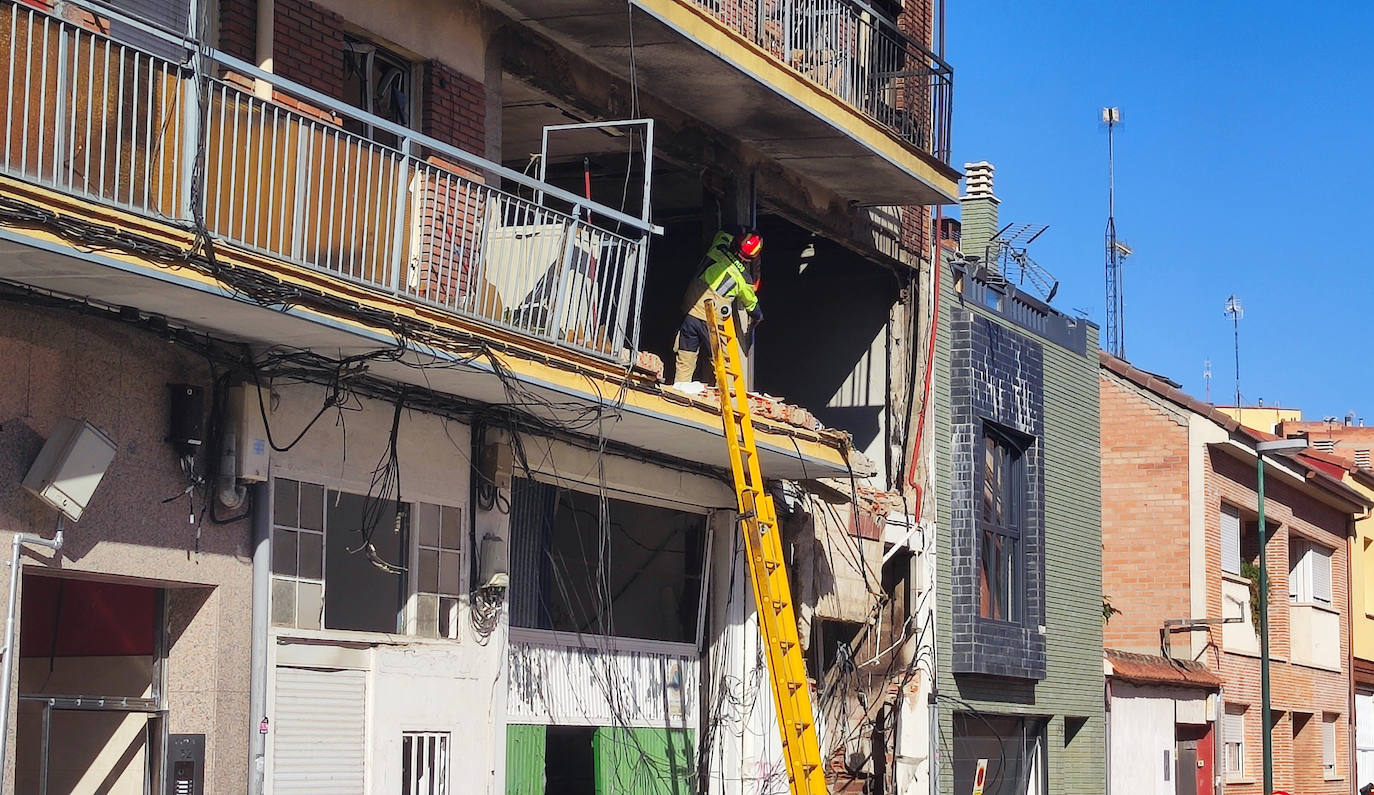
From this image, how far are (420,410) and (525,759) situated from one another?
2883 millimetres

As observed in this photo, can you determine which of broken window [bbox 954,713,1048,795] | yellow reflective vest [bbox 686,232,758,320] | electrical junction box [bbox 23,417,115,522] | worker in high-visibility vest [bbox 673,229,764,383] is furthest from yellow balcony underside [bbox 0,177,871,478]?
broken window [bbox 954,713,1048,795]

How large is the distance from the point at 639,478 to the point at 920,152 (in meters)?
4.52

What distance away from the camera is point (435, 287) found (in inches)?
452

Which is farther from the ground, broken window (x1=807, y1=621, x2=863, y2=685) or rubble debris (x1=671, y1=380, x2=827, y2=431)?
rubble debris (x1=671, y1=380, x2=827, y2=431)

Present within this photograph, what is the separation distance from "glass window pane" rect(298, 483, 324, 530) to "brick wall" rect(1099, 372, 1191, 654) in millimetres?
17272

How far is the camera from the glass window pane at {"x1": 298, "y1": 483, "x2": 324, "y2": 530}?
1138 cm

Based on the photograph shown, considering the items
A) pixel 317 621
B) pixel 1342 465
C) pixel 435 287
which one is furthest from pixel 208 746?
pixel 1342 465

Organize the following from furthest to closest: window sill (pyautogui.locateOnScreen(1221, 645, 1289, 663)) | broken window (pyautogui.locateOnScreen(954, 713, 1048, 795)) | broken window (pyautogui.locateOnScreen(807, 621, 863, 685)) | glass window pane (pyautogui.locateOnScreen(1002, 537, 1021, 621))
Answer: window sill (pyautogui.locateOnScreen(1221, 645, 1289, 663)) → glass window pane (pyautogui.locateOnScreen(1002, 537, 1021, 621)) → broken window (pyautogui.locateOnScreen(954, 713, 1048, 795)) → broken window (pyautogui.locateOnScreen(807, 621, 863, 685))

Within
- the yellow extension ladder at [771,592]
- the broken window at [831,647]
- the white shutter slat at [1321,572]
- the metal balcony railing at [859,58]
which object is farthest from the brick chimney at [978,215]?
the white shutter slat at [1321,572]

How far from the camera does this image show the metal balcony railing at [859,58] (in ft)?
51.4

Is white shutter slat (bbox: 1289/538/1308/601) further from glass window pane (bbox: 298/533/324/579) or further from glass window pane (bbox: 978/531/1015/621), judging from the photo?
glass window pane (bbox: 298/533/324/579)

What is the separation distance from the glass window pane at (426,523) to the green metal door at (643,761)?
2817 millimetres


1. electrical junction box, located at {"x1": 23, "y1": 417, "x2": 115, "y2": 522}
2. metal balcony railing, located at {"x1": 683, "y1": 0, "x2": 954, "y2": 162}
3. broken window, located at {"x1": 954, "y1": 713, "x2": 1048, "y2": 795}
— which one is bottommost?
broken window, located at {"x1": 954, "y1": 713, "x2": 1048, "y2": 795}

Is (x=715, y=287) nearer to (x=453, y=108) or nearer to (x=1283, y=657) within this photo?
(x=453, y=108)
